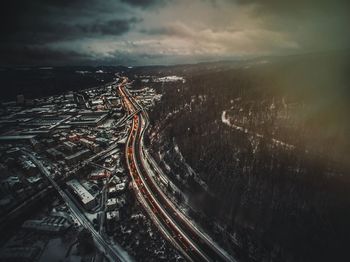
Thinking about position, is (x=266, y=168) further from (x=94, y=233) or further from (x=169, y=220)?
(x=94, y=233)

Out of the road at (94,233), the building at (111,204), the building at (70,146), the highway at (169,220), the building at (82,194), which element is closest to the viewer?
→ the road at (94,233)

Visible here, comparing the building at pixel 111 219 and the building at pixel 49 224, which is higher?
the building at pixel 49 224

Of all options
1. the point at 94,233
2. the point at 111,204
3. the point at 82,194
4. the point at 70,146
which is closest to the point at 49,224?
the point at 94,233

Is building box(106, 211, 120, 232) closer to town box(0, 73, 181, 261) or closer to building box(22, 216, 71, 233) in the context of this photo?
town box(0, 73, 181, 261)

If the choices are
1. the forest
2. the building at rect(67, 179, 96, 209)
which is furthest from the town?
the forest

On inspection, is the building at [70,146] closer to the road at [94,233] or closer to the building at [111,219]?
the road at [94,233]

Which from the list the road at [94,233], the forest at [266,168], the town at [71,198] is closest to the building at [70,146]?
the town at [71,198]
